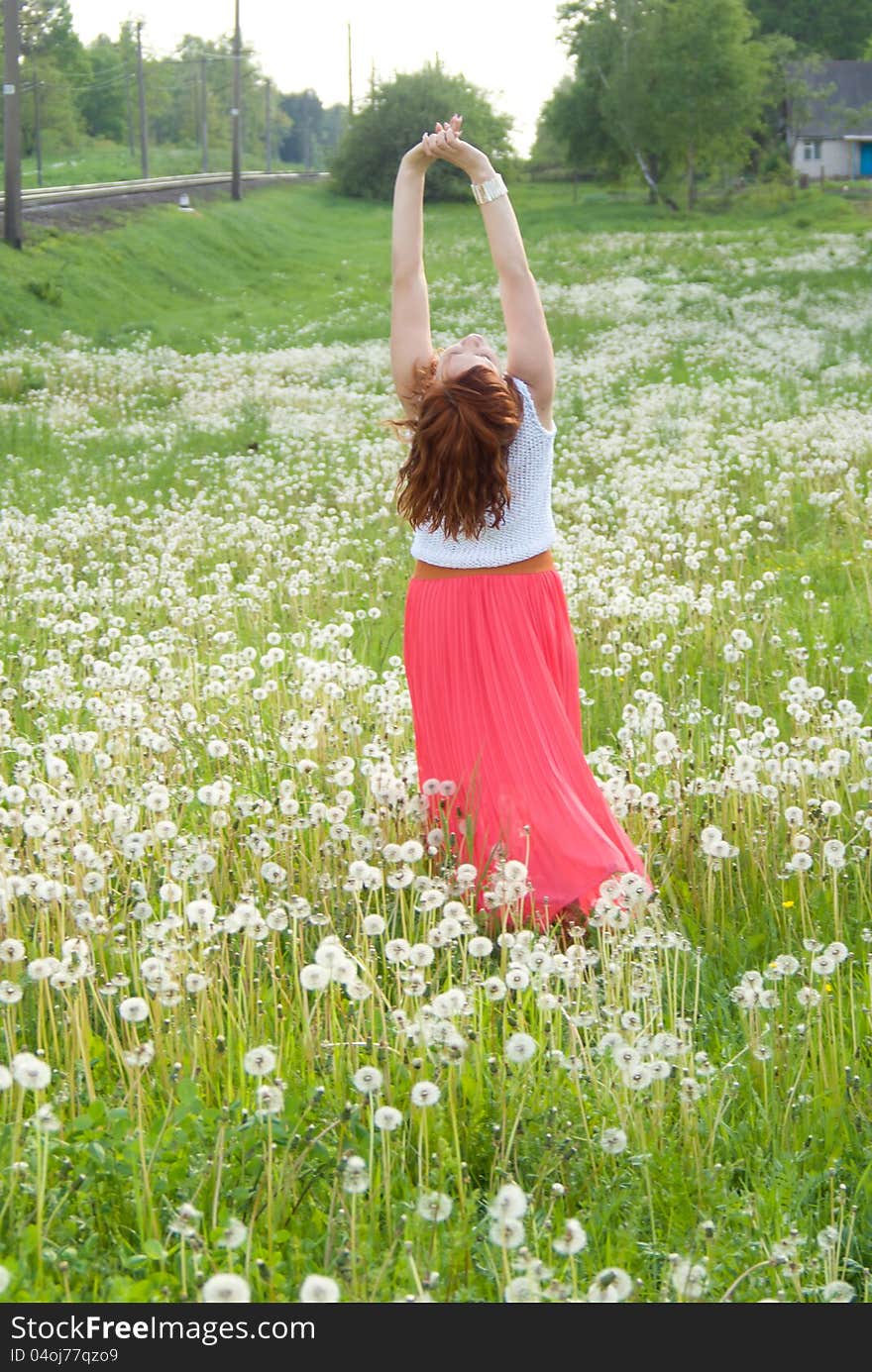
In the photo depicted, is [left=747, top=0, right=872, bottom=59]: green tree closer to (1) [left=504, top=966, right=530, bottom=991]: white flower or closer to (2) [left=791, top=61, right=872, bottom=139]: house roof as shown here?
(2) [left=791, top=61, right=872, bottom=139]: house roof

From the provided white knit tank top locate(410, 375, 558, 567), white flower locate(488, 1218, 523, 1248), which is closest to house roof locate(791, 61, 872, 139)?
white knit tank top locate(410, 375, 558, 567)

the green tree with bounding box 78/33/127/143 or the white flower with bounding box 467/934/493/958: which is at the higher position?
the green tree with bounding box 78/33/127/143

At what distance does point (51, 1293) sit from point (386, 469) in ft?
37.0

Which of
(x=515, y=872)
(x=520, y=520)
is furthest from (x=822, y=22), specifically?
(x=515, y=872)

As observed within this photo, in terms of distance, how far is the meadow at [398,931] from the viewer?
2.95m

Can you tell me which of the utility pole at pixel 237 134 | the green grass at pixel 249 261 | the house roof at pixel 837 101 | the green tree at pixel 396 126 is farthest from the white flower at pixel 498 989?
the house roof at pixel 837 101

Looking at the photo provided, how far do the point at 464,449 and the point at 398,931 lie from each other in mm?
1516

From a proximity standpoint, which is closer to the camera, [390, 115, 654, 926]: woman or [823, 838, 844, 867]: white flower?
[823, 838, 844, 867]: white flower

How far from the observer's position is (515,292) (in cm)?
474

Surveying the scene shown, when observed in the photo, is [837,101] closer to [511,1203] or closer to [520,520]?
[520,520]

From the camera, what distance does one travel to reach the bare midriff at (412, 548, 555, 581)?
4.95 meters

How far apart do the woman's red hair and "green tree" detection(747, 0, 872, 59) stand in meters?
96.4

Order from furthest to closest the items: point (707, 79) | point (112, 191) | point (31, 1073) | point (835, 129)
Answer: point (835, 129) < point (707, 79) < point (112, 191) < point (31, 1073)
